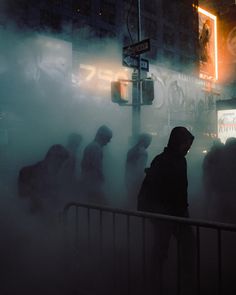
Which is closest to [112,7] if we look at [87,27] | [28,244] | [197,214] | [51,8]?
[87,27]

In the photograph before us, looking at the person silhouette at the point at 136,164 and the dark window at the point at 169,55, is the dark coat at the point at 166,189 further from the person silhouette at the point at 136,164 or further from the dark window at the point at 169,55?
the dark window at the point at 169,55

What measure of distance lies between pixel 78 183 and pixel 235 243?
2486mm

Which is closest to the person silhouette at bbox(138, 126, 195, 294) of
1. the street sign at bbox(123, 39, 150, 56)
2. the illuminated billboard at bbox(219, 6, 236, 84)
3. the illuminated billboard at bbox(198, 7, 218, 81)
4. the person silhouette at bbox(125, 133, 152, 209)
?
the person silhouette at bbox(125, 133, 152, 209)

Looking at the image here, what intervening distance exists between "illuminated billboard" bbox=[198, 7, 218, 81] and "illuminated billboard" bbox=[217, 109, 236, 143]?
10.7m

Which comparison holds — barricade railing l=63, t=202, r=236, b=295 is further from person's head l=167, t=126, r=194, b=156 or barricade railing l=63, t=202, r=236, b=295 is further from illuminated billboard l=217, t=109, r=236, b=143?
illuminated billboard l=217, t=109, r=236, b=143

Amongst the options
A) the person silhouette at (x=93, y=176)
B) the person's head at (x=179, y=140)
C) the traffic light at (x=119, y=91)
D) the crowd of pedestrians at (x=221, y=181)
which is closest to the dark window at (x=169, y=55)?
the traffic light at (x=119, y=91)

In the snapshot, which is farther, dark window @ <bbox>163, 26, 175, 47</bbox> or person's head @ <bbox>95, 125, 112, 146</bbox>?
dark window @ <bbox>163, 26, 175, 47</bbox>

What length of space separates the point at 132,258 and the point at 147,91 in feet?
19.1

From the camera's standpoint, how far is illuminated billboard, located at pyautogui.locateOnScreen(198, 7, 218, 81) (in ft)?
81.2

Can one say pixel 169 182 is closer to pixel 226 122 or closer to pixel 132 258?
pixel 132 258

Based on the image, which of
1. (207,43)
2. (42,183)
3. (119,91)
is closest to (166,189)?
(42,183)

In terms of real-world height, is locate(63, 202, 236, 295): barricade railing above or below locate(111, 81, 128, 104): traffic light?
below

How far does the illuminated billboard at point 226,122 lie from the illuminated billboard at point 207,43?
1065 centimetres

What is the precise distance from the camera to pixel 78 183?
583 cm
